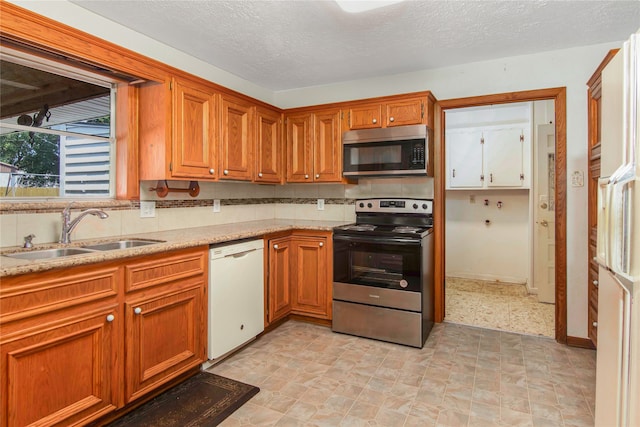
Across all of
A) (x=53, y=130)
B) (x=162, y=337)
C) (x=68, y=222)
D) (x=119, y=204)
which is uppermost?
(x=53, y=130)

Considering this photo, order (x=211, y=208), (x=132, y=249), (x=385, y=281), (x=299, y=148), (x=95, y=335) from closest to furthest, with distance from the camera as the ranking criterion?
(x=95, y=335) < (x=132, y=249) < (x=385, y=281) < (x=211, y=208) < (x=299, y=148)

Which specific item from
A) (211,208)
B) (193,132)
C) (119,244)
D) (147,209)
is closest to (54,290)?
(119,244)

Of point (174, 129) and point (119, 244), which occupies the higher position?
point (174, 129)

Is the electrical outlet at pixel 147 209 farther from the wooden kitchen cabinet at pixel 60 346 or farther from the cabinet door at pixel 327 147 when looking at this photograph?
the cabinet door at pixel 327 147

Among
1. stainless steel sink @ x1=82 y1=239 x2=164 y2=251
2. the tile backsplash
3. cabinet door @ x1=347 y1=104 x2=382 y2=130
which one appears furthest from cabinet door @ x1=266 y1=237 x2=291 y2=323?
cabinet door @ x1=347 y1=104 x2=382 y2=130

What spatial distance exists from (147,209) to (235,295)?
90 cm

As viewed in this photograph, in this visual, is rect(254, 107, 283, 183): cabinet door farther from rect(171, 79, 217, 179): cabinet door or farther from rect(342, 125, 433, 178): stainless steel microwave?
rect(342, 125, 433, 178): stainless steel microwave

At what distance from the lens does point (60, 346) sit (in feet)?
5.01

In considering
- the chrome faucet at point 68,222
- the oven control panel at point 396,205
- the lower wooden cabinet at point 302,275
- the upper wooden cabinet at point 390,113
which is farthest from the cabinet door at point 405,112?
the chrome faucet at point 68,222

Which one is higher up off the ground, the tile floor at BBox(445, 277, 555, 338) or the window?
the window

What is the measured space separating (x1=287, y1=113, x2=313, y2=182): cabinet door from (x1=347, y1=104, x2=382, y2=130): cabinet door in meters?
0.43

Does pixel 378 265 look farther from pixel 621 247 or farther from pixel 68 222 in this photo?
pixel 68 222

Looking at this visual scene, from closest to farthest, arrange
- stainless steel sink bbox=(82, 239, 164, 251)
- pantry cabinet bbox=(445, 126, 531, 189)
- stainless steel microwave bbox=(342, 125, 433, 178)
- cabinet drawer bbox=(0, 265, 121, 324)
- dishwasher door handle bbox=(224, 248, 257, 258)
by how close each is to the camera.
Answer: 1. cabinet drawer bbox=(0, 265, 121, 324)
2. stainless steel sink bbox=(82, 239, 164, 251)
3. dishwasher door handle bbox=(224, 248, 257, 258)
4. stainless steel microwave bbox=(342, 125, 433, 178)
5. pantry cabinet bbox=(445, 126, 531, 189)

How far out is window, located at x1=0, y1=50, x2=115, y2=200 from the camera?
195cm
